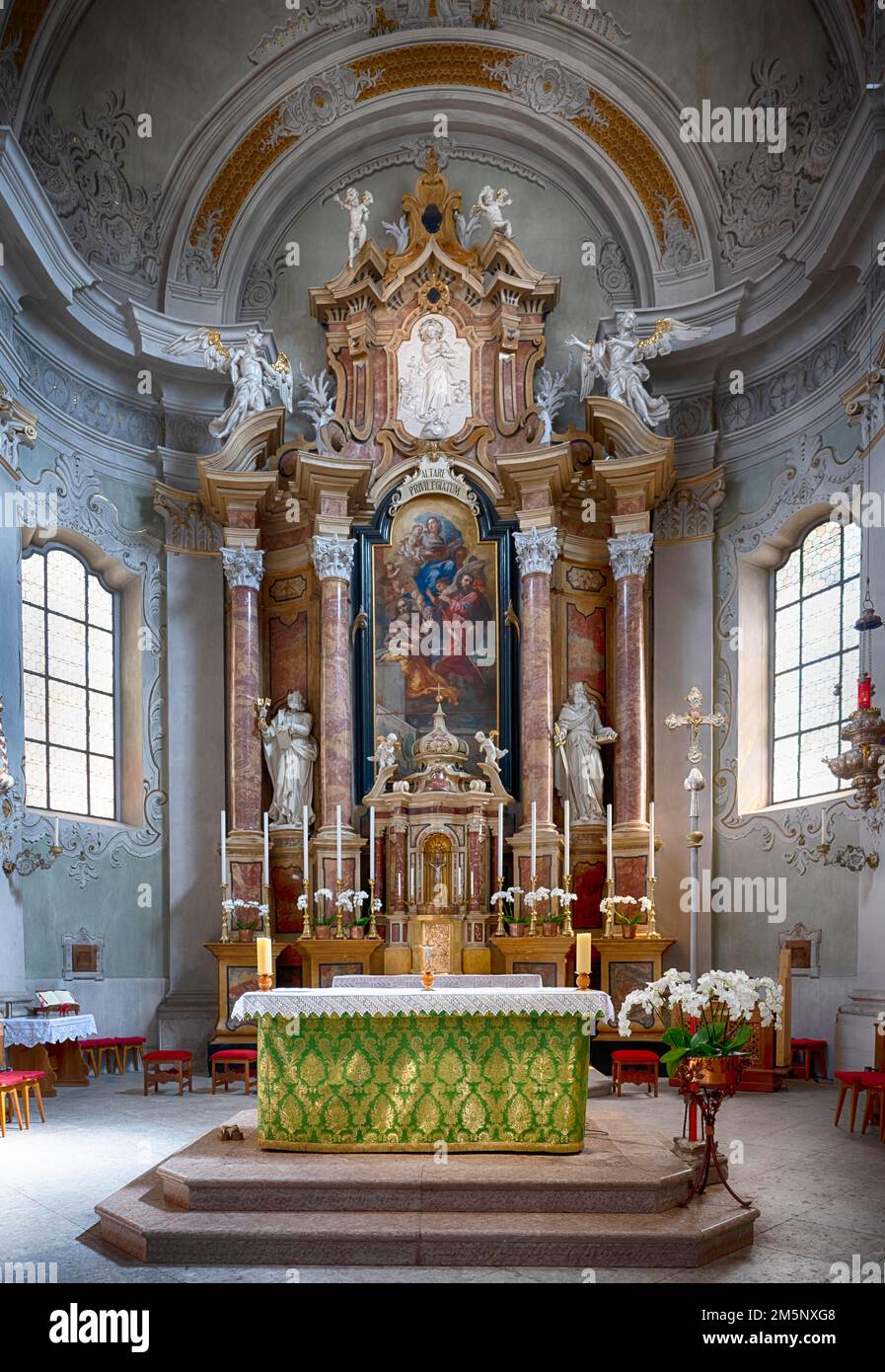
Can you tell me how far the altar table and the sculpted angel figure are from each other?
29.1 ft

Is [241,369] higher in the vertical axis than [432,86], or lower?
lower

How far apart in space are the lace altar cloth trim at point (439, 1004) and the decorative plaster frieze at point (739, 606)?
6.28 meters

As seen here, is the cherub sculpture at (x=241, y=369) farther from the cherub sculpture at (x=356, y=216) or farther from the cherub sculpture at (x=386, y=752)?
the cherub sculpture at (x=386, y=752)

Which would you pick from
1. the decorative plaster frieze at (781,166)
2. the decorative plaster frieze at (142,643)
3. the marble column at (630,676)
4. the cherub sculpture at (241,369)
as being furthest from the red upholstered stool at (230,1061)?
the decorative plaster frieze at (781,166)

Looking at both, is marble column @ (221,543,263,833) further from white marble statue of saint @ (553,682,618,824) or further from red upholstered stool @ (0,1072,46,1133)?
red upholstered stool @ (0,1072,46,1133)

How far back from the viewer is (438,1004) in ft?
23.3

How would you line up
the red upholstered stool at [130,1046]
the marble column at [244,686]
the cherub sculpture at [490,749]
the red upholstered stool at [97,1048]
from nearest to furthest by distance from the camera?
the red upholstered stool at [97,1048], the red upholstered stool at [130,1046], the cherub sculpture at [490,749], the marble column at [244,686]

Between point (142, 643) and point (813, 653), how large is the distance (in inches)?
311

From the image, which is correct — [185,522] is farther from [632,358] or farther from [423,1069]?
[423,1069]

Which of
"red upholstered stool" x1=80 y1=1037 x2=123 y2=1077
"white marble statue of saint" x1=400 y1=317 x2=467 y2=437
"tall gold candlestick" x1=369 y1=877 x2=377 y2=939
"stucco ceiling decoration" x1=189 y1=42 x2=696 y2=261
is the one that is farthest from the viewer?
"stucco ceiling decoration" x1=189 y1=42 x2=696 y2=261

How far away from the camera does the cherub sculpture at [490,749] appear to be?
13625 millimetres

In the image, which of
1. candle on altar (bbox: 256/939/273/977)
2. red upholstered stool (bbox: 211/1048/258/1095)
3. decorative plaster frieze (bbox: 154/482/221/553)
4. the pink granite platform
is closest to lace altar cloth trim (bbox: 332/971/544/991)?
candle on altar (bbox: 256/939/273/977)

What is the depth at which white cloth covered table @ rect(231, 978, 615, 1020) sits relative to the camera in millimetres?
7102

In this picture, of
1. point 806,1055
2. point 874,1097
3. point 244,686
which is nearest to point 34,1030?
point 244,686
